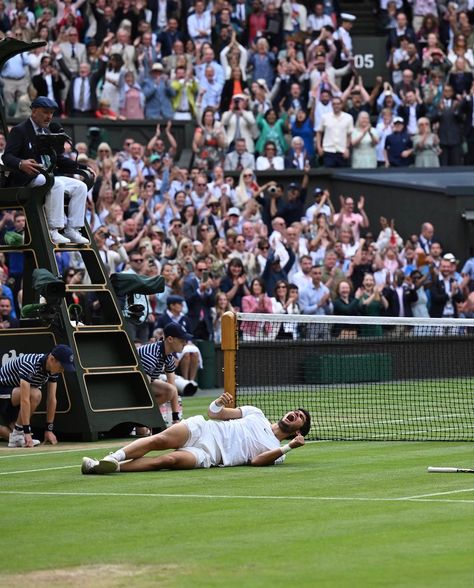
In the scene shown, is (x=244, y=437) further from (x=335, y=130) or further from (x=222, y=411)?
(x=335, y=130)

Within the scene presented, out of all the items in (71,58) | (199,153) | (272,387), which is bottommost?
(272,387)

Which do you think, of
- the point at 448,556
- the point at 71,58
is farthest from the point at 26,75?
the point at 448,556

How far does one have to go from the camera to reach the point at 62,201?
1931cm

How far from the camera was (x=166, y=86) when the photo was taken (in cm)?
3197

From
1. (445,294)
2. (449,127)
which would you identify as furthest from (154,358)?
(449,127)

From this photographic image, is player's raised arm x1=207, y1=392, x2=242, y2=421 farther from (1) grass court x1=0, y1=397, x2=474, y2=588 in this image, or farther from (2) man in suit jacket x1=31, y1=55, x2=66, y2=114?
(2) man in suit jacket x1=31, y1=55, x2=66, y2=114

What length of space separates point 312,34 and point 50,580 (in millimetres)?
Answer: 27816

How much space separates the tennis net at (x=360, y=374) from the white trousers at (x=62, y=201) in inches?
148

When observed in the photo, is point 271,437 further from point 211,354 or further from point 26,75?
point 26,75

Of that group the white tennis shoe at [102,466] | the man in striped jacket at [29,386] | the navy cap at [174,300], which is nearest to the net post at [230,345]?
the man in striped jacket at [29,386]

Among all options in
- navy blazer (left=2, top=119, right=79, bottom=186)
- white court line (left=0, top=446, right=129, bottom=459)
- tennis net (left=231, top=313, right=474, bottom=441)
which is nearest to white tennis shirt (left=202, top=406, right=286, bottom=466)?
white court line (left=0, top=446, right=129, bottom=459)

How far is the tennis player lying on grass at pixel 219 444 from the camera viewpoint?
14.8 m

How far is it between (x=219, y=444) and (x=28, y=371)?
370cm

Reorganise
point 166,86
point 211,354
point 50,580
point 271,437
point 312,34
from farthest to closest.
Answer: point 312,34 → point 166,86 → point 211,354 → point 271,437 → point 50,580
